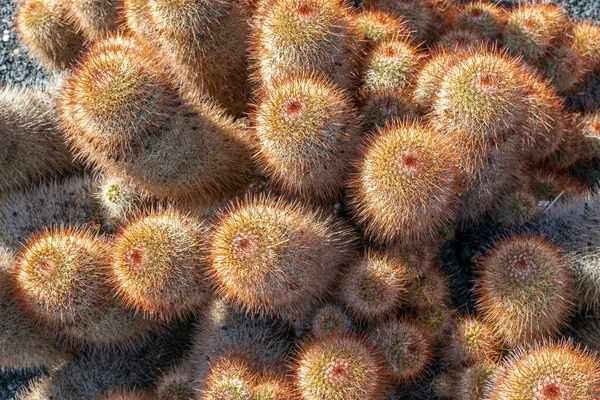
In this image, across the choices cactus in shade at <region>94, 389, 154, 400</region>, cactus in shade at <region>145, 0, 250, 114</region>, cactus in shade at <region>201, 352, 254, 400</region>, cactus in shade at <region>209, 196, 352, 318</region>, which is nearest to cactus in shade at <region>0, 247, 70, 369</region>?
cactus in shade at <region>94, 389, 154, 400</region>

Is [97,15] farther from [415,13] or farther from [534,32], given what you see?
[534,32]

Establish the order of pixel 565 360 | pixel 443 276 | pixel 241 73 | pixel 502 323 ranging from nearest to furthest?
1. pixel 565 360
2. pixel 502 323
3. pixel 443 276
4. pixel 241 73

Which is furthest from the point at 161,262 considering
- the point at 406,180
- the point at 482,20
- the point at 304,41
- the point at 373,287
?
the point at 482,20

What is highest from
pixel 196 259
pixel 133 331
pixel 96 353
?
pixel 196 259

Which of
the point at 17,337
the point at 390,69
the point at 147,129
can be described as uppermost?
the point at 390,69

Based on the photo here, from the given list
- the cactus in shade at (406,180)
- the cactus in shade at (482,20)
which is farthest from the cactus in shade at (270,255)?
the cactus in shade at (482,20)

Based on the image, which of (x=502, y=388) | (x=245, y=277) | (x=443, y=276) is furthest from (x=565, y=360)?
(x=245, y=277)

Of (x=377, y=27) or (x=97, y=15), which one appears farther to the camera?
(x=97, y=15)

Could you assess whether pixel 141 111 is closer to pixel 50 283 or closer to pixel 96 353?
pixel 50 283
